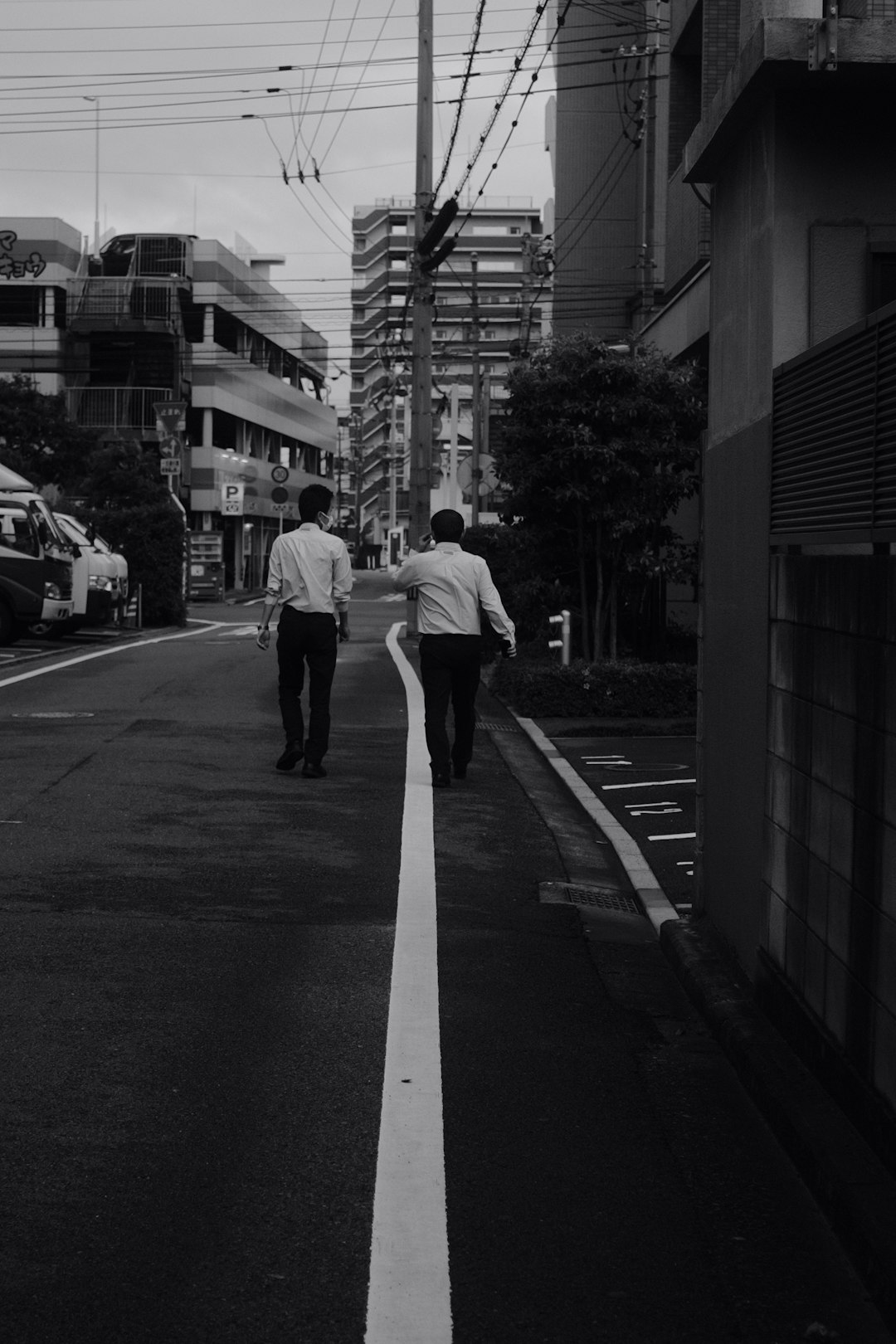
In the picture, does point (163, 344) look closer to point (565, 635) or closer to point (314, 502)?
point (565, 635)

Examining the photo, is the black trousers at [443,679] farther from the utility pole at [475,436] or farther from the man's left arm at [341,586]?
the utility pole at [475,436]

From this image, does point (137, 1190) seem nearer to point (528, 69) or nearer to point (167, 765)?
point (167, 765)

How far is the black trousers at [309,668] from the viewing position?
1156cm

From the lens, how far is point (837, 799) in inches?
187

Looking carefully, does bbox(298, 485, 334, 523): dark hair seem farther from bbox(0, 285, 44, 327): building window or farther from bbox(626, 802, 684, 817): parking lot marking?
bbox(0, 285, 44, 327): building window

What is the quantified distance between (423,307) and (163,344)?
39.0 m

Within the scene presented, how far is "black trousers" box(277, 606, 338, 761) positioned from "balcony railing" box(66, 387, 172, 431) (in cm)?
5660

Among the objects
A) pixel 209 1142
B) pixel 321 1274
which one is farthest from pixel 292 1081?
pixel 321 1274

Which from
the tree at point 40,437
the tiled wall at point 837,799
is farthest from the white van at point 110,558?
the tiled wall at point 837,799

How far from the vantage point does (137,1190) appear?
4043 millimetres

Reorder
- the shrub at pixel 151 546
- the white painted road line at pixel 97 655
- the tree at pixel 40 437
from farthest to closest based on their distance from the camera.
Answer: the tree at pixel 40 437
the shrub at pixel 151 546
the white painted road line at pixel 97 655

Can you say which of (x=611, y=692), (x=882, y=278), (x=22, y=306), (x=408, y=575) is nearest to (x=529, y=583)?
(x=611, y=692)

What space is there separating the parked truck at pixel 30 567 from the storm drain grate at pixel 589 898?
21.0 metres

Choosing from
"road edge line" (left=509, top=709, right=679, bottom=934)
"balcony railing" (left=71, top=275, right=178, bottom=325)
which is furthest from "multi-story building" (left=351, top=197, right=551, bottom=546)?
"road edge line" (left=509, top=709, right=679, bottom=934)
